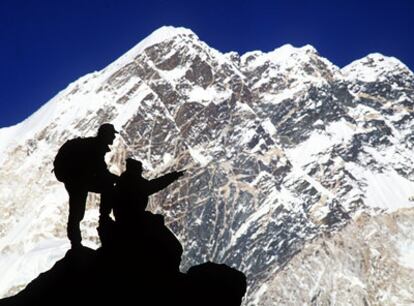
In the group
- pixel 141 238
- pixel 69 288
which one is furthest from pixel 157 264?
pixel 69 288

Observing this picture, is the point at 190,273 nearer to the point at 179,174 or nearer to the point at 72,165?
the point at 179,174

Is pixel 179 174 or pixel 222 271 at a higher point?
pixel 179 174

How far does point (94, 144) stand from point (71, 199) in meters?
1.57

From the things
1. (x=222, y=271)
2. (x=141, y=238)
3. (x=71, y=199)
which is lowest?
(x=222, y=271)

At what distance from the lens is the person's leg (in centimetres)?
2411

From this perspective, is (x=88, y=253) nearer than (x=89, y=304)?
No

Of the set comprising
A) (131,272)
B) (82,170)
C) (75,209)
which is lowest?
(131,272)

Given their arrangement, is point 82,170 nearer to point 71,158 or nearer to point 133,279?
point 71,158

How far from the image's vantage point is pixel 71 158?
23.8 meters

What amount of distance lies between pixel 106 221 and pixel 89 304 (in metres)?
2.43

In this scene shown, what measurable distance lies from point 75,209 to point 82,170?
1.08 m

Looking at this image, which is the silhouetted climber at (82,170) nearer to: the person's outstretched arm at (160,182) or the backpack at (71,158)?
the backpack at (71,158)

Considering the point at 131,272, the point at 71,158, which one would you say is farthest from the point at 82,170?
the point at 131,272

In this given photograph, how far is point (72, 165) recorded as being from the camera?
23.8 m
